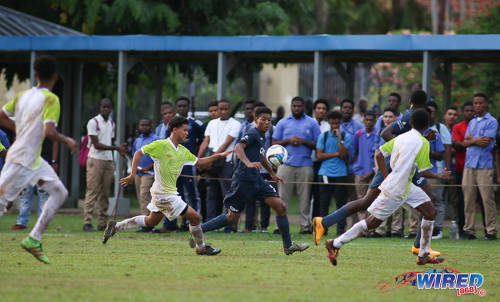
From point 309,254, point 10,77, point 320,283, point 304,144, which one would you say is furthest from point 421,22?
point 320,283

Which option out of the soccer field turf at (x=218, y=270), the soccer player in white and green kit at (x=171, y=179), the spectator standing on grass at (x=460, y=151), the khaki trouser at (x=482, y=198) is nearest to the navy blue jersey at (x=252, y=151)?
the soccer player in white and green kit at (x=171, y=179)

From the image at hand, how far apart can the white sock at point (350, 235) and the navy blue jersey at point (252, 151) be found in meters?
1.84

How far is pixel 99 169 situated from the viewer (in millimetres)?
15695

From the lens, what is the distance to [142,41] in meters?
19.0

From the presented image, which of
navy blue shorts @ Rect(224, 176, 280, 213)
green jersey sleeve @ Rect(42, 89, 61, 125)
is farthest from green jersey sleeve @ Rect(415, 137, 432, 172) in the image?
green jersey sleeve @ Rect(42, 89, 61, 125)

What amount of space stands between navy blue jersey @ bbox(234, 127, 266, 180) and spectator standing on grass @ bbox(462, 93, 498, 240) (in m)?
4.85

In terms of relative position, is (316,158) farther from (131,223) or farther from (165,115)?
(131,223)

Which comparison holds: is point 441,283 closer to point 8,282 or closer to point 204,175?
point 8,282

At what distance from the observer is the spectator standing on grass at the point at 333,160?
15422 mm

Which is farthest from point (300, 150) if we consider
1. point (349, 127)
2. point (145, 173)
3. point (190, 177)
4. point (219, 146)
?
point (145, 173)

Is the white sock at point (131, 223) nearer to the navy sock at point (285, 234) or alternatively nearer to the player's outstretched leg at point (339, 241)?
the navy sock at point (285, 234)

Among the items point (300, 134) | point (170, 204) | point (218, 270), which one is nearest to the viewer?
point (218, 270)

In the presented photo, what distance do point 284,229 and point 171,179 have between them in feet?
5.22

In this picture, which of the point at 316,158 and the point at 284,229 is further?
the point at 316,158
